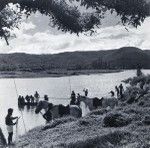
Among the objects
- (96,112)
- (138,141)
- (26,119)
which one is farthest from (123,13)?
(26,119)

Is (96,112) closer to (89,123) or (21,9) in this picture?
(89,123)

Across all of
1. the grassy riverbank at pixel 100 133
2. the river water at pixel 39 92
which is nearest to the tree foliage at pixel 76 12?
the grassy riverbank at pixel 100 133

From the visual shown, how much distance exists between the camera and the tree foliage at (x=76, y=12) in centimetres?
1661

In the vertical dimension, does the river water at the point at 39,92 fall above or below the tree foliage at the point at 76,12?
below

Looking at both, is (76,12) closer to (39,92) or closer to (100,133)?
(100,133)

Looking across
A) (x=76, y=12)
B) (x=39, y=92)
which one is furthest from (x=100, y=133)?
(x=39, y=92)

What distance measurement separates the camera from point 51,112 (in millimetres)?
28984

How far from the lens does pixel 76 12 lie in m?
18.6

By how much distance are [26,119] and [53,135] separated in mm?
19589

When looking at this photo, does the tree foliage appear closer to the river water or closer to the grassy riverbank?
the grassy riverbank

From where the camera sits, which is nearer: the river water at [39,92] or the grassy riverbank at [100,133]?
the grassy riverbank at [100,133]

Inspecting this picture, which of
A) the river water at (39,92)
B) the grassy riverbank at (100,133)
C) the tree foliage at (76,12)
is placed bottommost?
the river water at (39,92)

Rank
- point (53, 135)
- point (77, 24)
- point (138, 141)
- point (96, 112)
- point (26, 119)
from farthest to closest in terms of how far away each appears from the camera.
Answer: point (26, 119)
point (96, 112)
point (53, 135)
point (77, 24)
point (138, 141)

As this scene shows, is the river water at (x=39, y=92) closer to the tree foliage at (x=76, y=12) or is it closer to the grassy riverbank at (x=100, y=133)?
the grassy riverbank at (x=100, y=133)
